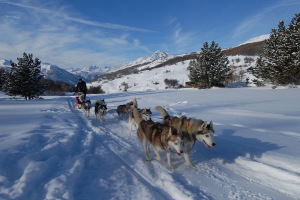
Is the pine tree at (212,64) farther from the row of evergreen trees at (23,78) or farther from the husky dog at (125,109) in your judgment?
the row of evergreen trees at (23,78)

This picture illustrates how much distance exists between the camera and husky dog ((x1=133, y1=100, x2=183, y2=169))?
345cm

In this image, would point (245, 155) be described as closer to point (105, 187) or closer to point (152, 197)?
point (152, 197)

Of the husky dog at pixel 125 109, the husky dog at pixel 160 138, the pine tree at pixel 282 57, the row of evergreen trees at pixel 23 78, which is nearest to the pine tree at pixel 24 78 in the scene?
the row of evergreen trees at pixel 23 78

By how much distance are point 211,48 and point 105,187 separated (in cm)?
3172

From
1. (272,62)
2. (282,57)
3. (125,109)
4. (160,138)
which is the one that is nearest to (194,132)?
(160,138)

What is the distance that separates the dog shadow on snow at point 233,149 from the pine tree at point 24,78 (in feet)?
Result: 94.1

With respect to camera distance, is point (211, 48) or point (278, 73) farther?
point (211, 48)

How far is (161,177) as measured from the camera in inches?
129

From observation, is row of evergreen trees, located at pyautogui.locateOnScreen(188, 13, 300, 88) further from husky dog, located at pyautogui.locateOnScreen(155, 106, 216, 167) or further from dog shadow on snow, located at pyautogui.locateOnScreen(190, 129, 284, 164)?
husky dog, located at pyautogui.locateOnScreen(155, 106, 216, 167)

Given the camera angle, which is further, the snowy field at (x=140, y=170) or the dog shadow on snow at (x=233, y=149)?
the dog shadow on snow at (x=233, y=149)

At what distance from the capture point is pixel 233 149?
14.6 feet

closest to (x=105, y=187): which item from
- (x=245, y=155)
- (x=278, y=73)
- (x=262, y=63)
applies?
(x=245, y=155)

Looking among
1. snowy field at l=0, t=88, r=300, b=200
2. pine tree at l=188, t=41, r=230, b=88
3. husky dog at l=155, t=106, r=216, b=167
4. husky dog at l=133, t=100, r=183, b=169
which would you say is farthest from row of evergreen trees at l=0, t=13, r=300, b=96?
husky dog at l=133, t=100, r=183, b=169

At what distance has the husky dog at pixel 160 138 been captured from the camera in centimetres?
345
